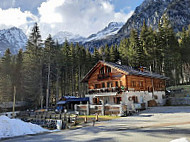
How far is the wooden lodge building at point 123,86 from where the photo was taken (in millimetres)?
27953

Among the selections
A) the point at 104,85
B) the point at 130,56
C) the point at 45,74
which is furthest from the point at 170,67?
the point at 45,74

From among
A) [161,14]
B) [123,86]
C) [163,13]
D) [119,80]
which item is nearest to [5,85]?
[119,80]

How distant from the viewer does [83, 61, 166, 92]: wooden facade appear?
28844mm

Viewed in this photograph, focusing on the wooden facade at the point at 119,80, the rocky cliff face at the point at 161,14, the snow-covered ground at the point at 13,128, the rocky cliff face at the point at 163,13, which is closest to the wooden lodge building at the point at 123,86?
the wooden facade at the point at 119,80

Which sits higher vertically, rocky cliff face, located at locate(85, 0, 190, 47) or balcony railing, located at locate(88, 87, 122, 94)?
rocky cliff face, located at locate(85, 0, 190, 47)

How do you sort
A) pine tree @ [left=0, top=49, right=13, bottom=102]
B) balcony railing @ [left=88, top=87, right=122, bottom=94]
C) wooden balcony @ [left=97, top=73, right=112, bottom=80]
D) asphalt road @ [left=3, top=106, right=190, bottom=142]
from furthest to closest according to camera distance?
pine tree @ [left=0, top=49, right=13, bottom=102] → wooden balcony @ [left=97, top=73, right=112, bottom=80] → balcony railing @ [left=88, top=87, right=122, bottom=94] → asphalt road @ [left=3, top=106, right=190, bottom=142]

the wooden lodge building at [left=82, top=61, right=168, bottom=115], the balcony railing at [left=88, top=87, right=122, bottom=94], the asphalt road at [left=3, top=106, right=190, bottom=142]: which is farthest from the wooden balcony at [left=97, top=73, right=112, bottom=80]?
the asphalt road at [left=3, top=106, right=190, bottom=142]

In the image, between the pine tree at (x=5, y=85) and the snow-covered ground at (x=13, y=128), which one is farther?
the pine tree at (x=5, y=85)

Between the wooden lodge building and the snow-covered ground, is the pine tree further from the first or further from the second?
the snow-covered ground

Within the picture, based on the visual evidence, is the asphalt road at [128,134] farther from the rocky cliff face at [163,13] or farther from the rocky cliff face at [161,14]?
the rocky cliff face at [163,13]

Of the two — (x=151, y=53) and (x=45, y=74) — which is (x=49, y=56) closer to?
(x=45, y=74)

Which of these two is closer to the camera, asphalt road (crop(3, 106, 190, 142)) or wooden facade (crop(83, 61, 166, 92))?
asphalt road (crop(3, 106, 190, 142))

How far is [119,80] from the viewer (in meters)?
29.8

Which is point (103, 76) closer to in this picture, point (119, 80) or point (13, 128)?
point (119, 80)
